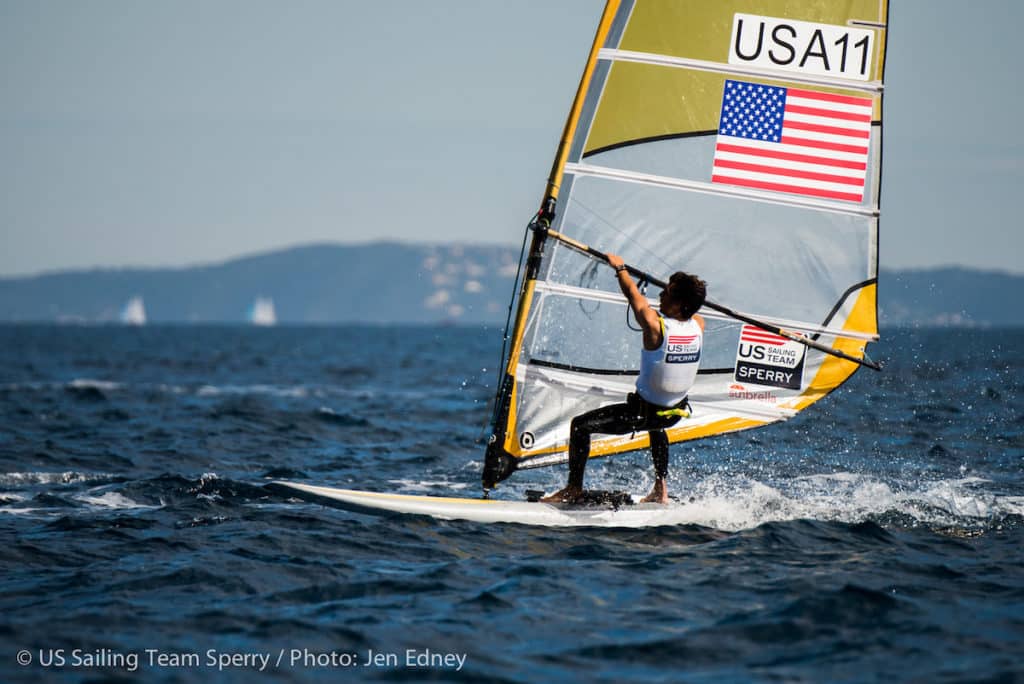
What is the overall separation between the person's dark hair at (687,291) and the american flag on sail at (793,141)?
1157 millimetres

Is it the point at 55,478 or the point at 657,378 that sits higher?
the point at 657,378

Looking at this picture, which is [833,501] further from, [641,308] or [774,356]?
[641,308]

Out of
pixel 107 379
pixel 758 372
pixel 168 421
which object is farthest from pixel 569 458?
pixel 107 379

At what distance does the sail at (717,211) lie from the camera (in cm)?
856

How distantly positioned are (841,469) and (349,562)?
666cm

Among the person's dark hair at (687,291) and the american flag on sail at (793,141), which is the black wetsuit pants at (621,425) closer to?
the person's dark hair at (687,291)

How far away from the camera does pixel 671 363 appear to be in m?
8.13

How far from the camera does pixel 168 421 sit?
18.3 metres

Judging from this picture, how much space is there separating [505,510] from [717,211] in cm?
294

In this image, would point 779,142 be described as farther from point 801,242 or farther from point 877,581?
point 877,581

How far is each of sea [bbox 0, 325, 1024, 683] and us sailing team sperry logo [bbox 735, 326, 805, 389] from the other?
3.52ft

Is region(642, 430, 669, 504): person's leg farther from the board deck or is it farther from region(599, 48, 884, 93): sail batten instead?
region(599, 48, 884, 93): sail batten

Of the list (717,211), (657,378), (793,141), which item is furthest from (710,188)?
A: (657,378)

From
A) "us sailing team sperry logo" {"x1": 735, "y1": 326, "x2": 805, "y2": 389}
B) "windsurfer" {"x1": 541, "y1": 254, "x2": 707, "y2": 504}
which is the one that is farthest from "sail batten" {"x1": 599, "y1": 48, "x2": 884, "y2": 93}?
"us sailing team sperry logo" {"x1": 735, "y1": 326, "x2": 805, "y2": 389}
